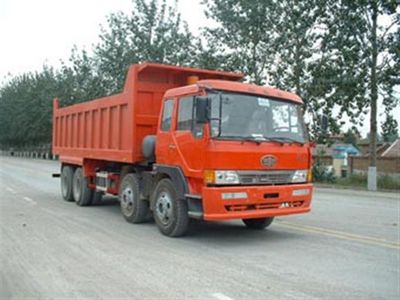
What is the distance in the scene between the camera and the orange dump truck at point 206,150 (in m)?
9.12

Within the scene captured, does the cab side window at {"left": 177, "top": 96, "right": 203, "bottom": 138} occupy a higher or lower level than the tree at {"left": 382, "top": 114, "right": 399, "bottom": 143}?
lower

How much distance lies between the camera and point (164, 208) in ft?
33.4

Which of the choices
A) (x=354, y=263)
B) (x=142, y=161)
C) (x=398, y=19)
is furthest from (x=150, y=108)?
(x=398, y=19)

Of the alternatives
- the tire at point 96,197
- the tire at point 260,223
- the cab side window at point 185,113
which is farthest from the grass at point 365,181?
the cab side window at point 185,113

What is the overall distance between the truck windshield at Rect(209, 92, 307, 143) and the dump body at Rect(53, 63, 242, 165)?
2.32 m

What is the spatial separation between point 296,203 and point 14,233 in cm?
505

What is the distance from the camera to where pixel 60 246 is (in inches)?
363

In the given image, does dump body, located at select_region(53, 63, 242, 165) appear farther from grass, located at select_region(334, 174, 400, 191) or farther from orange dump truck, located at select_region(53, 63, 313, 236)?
grass, located at select_region(334, 174, 400, 191)

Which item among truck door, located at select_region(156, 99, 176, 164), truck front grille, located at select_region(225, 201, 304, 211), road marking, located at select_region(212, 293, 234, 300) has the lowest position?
road marking, located at select_region(212, 293, 234, 300)

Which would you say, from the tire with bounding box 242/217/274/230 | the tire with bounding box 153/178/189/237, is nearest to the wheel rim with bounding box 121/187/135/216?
the tire with bounding box 153/178/189/237

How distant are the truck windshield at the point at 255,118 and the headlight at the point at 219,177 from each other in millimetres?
570

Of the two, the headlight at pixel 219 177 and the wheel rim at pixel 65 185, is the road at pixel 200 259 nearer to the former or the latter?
the headlight at pixel 219 177

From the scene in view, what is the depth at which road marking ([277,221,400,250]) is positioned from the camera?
30.9 feet

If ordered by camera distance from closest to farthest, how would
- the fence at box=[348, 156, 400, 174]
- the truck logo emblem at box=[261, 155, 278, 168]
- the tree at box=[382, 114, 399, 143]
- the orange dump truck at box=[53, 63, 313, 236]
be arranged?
1. the orange dump truck at box=[53, 63, 313, 236]
2. the truck logo emblem at box=[261, 155, 278, 168]
3. the tree at box=[382, 114, 399, 143]
4. the fence at box=[348, 156, 400, 174]
